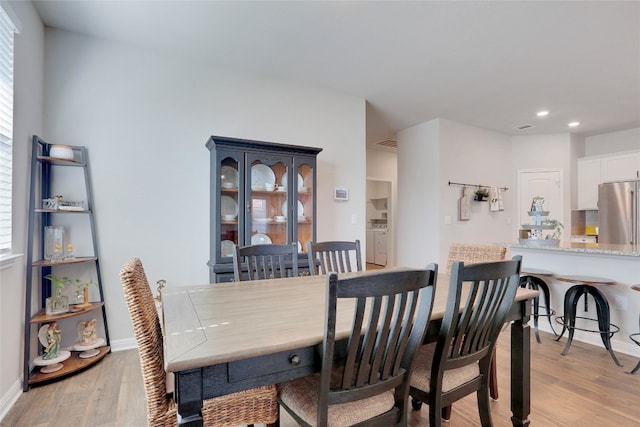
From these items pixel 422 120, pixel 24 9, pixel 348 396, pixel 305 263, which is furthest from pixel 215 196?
pixel 422 120

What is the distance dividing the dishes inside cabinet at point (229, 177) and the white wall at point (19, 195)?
1346mm

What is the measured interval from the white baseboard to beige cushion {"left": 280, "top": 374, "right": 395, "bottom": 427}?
1.80 metres

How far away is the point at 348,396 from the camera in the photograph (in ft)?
3.47


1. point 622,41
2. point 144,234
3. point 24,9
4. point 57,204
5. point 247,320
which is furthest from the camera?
point 144,234

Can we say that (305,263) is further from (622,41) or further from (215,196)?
(622,41)

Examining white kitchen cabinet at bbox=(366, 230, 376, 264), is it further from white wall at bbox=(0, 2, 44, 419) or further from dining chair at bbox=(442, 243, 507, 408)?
white wall at bbox=(0, 2, 44, 419)

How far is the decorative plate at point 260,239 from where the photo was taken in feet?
9.84

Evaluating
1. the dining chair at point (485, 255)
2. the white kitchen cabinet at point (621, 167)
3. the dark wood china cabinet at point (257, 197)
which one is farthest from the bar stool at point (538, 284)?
the white kitchen cabinet at point (621, 167)

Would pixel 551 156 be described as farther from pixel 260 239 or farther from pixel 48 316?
pixel 48 316

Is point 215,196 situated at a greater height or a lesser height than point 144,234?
greater

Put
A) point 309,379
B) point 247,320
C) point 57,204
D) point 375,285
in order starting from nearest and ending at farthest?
point 375,285, point 247,320, point 309,379, point 57,204

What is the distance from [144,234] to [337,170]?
2.13m

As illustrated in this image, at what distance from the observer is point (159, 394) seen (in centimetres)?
114

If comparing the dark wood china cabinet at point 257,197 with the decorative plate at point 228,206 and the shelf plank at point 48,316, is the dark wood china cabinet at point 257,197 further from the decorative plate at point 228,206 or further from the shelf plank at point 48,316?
the shelf plank at point 48,316
